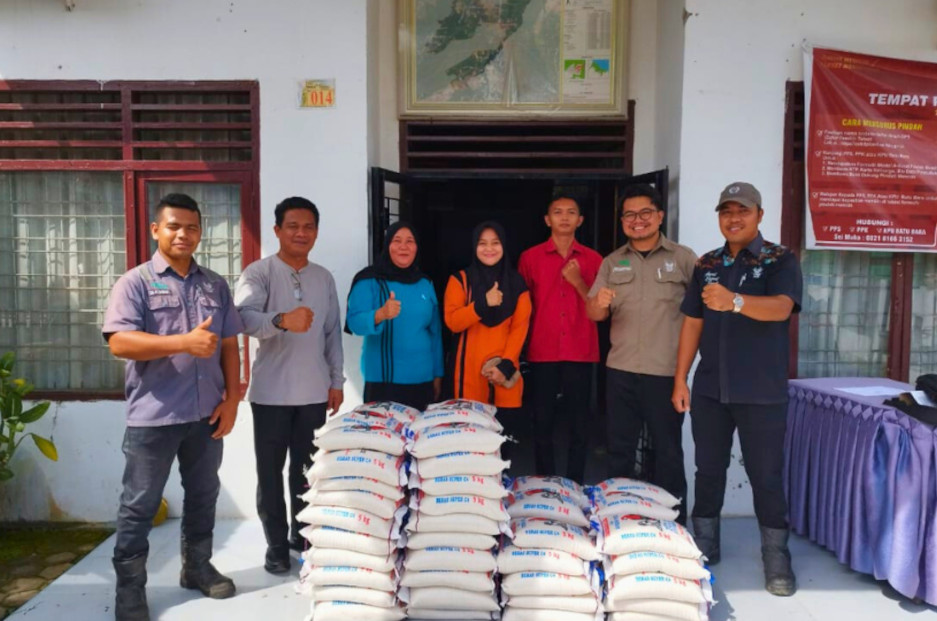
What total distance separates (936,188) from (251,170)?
4.15 metres

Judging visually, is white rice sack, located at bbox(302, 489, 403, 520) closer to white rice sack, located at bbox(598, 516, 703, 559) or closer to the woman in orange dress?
the woman in orange dress

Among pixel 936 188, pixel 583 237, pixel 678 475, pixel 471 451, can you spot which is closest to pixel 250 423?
pixel 471 451

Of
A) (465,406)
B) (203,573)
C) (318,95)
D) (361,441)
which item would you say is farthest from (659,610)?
(318,95)

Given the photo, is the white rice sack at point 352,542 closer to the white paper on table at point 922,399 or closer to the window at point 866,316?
the white paper on table at point 922,399

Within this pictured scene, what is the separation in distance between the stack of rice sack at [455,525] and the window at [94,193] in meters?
1.98

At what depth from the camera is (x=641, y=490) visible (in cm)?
307

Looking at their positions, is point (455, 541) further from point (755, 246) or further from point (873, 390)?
point (873, 390)

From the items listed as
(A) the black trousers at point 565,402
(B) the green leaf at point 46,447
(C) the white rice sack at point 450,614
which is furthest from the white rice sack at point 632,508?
(B) the green leaf at point 46,447

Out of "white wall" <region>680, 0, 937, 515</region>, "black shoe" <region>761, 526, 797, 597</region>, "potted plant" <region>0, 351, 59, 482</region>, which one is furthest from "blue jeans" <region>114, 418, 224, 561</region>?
"white wall" <region>680, 0, 937, 515</region>

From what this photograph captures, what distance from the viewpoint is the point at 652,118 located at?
174 inches

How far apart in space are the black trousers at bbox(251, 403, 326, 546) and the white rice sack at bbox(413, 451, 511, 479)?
2.52 feet

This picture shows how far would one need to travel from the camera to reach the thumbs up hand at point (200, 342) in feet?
8.62

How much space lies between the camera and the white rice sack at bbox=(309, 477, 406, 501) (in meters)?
2.81

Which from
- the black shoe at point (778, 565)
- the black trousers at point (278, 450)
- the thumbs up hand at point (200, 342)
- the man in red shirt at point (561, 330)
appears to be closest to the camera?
the thumbs up hand at point (200, 342)
